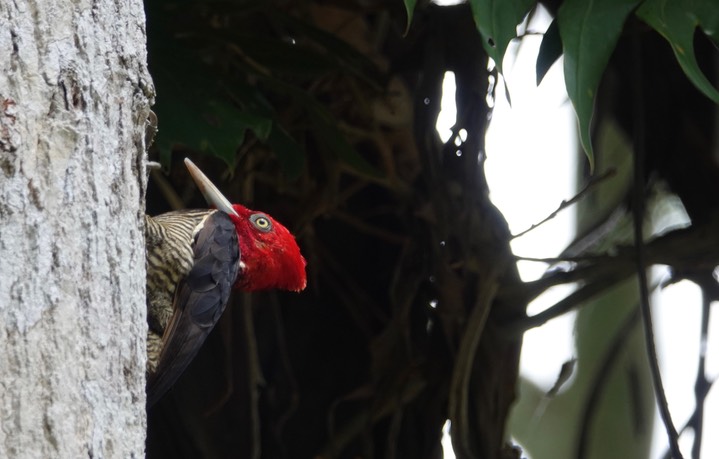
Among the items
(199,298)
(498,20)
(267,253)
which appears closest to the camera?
(498,20)

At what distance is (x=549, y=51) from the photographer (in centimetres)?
257

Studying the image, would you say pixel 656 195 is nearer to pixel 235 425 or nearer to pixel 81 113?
pixel 235 425

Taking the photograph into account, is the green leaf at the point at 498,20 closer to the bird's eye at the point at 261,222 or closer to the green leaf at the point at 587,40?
the green leaf at the point at 587,40

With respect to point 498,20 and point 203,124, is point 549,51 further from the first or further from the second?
point 203,124

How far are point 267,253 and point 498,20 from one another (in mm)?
940

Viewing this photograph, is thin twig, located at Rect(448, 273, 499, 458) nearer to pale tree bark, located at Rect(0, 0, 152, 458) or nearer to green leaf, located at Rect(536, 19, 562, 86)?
green leaf, located at Rect(536, 19, 562, 86)

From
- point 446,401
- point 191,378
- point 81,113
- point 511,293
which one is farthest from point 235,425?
point 81,113

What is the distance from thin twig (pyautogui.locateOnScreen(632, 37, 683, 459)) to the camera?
3.07 metres

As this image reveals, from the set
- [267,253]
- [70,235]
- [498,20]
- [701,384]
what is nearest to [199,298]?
[267,253]

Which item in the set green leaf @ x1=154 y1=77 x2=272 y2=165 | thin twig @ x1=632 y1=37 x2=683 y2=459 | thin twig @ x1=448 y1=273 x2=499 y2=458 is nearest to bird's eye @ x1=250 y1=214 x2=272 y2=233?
green leaf @ x1=154 y1=77 x2=272 y2=165

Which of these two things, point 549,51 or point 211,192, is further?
point 211,192

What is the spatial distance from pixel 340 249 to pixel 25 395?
224cm

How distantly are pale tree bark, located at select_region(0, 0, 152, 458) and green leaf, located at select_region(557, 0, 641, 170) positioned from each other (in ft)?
3.25

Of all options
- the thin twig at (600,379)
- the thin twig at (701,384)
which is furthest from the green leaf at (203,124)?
the thin twig at (600,379)
